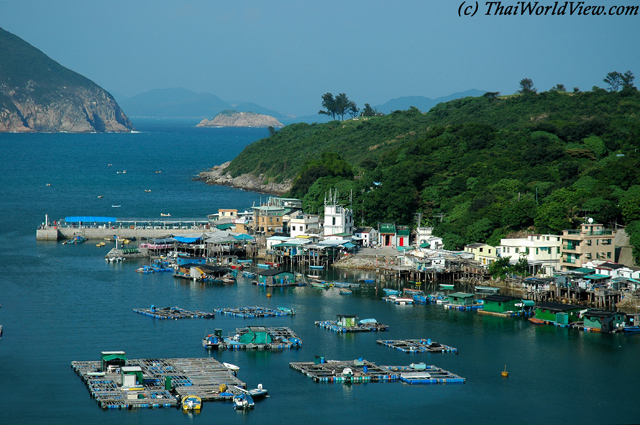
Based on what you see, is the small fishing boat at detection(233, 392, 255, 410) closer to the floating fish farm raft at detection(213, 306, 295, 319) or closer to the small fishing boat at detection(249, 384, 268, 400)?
the small fishing boat at detection(249, 384, 268, 400)

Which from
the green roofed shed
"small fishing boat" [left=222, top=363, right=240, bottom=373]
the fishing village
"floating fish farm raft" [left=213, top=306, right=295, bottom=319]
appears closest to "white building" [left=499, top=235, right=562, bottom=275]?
the fishing village

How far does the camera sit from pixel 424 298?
1791 inches

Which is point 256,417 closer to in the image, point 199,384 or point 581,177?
point 199,384

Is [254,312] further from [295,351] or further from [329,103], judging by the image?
[329,103]

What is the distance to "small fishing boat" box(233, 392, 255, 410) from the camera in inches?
1121

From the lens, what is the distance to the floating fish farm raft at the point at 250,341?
117 ft


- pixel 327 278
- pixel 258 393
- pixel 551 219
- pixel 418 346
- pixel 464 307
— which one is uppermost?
pixel 551 219

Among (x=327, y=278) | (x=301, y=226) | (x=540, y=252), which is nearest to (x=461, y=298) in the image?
(x=540, y=252)

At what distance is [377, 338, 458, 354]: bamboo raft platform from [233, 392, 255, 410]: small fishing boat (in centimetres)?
885

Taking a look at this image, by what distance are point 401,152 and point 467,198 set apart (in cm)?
1944

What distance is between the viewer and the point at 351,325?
39375 mm

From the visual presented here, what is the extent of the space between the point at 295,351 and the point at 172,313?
871 centimetres

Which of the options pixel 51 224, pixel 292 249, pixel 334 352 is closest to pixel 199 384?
pixel 334 352

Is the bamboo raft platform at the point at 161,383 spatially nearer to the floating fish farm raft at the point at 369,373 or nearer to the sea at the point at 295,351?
the sea at the point at 295,351
